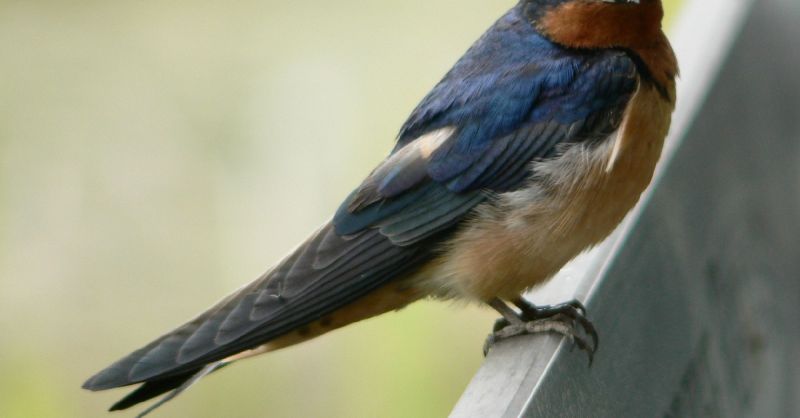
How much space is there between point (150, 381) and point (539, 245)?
0.66 m

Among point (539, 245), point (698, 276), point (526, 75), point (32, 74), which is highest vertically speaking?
point (32, 74)

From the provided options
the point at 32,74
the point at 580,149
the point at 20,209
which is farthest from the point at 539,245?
the point at 32,74

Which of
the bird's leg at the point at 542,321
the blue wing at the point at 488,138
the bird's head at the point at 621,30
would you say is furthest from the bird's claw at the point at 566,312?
the bird's head at the point at 621,30

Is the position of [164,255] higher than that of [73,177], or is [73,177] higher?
[73,177]

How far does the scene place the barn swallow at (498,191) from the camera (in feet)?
8.28

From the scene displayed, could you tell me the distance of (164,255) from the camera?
4598 mm

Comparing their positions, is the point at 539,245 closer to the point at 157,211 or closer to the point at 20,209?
the point at 157,211

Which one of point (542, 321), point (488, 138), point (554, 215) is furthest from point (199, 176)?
point (542, 321)

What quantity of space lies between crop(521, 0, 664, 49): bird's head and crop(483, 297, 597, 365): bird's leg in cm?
46

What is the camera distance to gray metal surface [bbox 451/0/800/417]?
2.18 meters

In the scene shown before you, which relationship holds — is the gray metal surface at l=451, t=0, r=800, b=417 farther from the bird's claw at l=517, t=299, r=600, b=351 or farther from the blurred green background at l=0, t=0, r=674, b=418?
the blurred green background at l=0, t=0, r=674, b=418

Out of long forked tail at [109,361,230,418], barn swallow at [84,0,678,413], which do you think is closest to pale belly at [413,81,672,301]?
barn swallow at [84,0,678,413]

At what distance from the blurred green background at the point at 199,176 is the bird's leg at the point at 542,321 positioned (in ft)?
4.29

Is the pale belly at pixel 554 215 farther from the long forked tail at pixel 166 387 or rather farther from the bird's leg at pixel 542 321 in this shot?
the long forked tail at pixel 166 387
